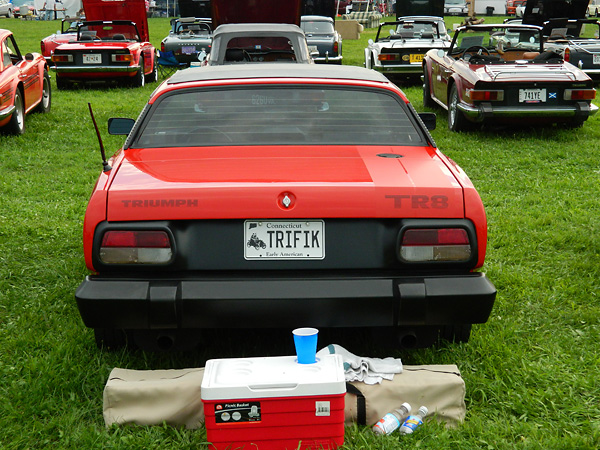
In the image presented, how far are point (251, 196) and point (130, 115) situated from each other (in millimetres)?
8985

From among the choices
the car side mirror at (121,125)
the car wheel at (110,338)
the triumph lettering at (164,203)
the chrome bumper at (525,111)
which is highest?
the car side mirror at (121,125)

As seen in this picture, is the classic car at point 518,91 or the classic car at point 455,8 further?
the classic car at point 455,8

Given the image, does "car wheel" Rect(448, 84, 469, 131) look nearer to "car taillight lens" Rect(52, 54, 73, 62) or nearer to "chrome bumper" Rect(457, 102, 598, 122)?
"chrome bumper" Rect(457, 102, 598, 122)

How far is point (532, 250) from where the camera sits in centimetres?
520

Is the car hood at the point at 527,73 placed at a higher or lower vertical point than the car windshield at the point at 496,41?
lower

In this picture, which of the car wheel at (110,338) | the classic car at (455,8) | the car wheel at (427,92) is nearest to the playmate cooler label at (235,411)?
the car wheel at (110,338)

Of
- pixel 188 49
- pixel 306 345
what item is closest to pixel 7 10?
pixel 188 49

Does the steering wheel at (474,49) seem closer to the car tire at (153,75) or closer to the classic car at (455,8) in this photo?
the car tire at (153,75)

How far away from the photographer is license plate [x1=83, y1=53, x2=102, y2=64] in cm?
1405

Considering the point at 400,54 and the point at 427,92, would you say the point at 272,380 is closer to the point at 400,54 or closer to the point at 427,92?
the point at 427,92

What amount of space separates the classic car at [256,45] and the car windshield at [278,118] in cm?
628

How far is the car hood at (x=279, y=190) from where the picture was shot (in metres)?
2.91

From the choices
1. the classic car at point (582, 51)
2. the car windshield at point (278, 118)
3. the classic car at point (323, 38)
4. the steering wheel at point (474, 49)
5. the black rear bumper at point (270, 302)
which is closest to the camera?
the black rear bumper at point (270, 302)

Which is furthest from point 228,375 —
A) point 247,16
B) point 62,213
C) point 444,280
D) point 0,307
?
point 247,16
